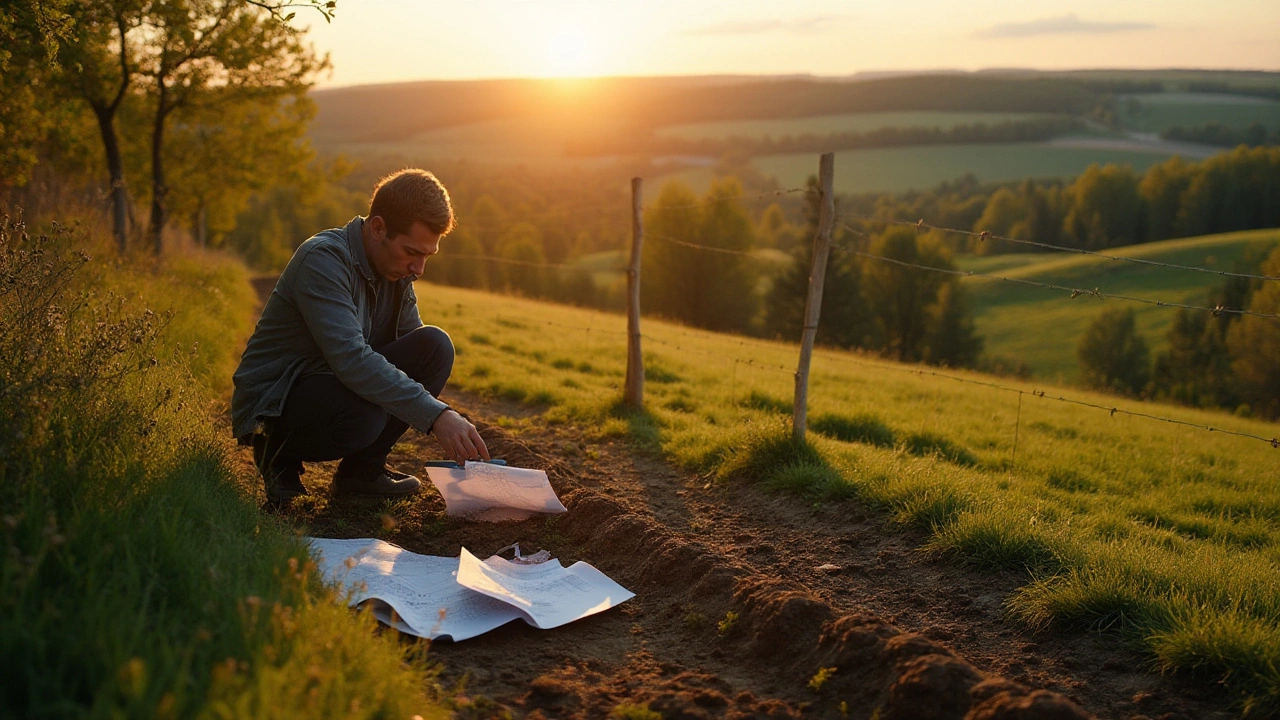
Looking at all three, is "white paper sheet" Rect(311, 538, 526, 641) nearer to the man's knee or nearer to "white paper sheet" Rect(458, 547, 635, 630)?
"white paper sheet" Rect(458, 547, 635, 630)

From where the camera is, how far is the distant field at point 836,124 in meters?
114

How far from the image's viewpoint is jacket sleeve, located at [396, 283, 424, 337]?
5473 millimetres

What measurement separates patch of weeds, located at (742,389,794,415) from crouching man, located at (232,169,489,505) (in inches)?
175

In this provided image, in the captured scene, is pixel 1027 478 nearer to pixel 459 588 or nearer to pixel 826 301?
pixel 459 588

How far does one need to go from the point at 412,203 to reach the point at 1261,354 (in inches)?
1997

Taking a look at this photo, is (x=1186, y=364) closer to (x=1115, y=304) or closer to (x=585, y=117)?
(x=1115, y=304)

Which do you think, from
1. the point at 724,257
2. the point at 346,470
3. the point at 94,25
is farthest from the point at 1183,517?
the point at 724,257

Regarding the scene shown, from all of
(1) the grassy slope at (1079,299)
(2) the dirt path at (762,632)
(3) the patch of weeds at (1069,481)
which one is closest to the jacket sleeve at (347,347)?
(2) the dirt path at (762,632)

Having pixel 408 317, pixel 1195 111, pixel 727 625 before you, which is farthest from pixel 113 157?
pixel 1195 111

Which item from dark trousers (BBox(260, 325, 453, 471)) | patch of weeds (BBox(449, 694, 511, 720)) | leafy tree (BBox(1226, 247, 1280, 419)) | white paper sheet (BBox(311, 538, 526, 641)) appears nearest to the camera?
patch of weeds (BBox(449, 694, 511, 720))

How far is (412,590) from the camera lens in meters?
3.92

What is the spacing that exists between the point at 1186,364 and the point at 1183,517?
49.2 meters

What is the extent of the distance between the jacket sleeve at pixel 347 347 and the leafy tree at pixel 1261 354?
4699 cm

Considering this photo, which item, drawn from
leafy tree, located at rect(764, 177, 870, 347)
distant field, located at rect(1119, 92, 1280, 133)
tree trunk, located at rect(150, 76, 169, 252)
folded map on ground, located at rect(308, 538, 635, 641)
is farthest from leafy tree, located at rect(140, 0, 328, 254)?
distant field, located at rect(1119, 92, 1280, 133)
